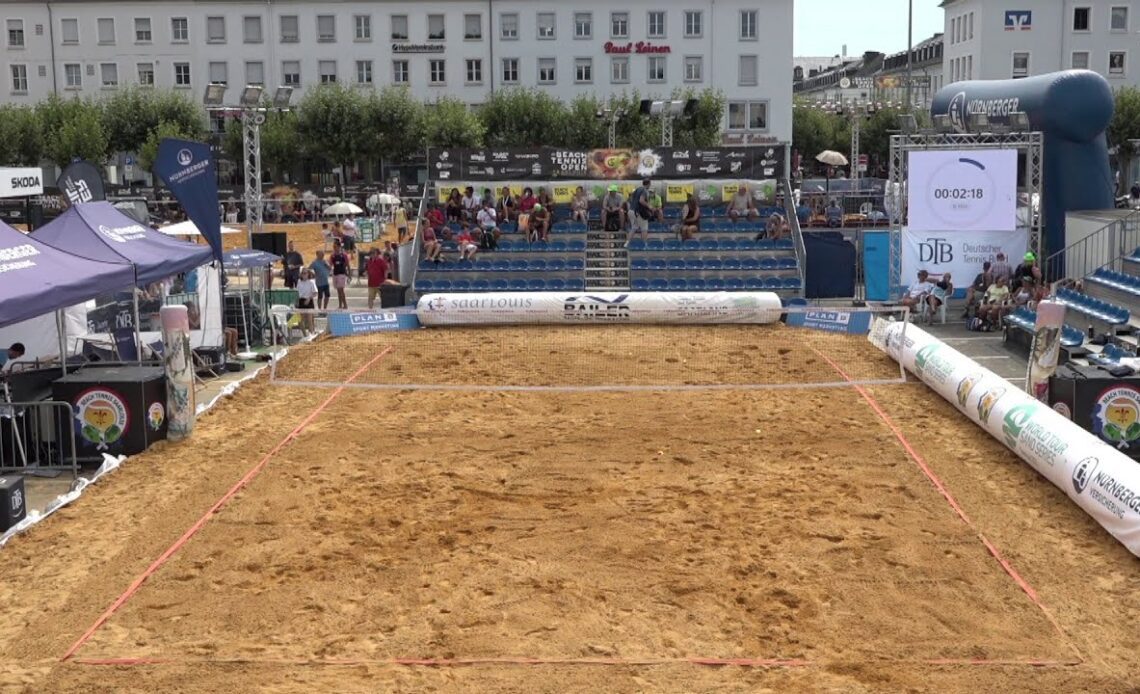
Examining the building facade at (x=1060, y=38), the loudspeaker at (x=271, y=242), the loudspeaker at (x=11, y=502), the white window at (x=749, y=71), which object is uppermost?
the building facade at (x=1060, y=38)

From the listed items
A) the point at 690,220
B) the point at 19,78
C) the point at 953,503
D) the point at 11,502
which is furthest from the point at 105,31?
the point at 953,503

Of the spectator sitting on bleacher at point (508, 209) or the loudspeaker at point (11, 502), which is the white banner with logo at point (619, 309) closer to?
the spectator sitting on bleacher at point (508, 209)

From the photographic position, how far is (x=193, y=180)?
70.4 ft

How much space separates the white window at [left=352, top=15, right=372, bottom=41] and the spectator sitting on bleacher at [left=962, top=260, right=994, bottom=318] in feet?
166

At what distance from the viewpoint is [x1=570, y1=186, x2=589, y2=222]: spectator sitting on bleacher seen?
3319cm

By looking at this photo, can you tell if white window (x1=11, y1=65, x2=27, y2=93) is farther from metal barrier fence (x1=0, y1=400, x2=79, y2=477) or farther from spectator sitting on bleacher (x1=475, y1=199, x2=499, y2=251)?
metal barrier fence (x1=0, y1=400, x2=79, y2=477)

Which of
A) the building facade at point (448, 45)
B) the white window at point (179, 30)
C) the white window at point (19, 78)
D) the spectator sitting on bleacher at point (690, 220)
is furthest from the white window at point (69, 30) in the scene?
the spectator sitting on bleacher at point (690, 220)

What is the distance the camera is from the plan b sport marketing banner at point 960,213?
2786cm

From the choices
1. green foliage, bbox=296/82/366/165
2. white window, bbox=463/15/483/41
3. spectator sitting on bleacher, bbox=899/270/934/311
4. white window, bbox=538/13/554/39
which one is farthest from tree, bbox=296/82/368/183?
spectator sitting on bleacher, bbox=899/270/934/311

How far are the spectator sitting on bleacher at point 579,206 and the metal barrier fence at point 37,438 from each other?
19.6 m

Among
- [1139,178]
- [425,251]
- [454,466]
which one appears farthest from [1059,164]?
[1139,178]

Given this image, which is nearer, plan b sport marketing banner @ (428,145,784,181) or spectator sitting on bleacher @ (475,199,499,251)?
spectator sitting on bleacher @ (475,199,499,251)

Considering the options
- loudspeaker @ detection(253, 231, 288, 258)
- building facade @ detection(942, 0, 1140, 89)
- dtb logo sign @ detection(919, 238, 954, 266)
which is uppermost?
building facade @ detection(942, 0, 1140, 89)

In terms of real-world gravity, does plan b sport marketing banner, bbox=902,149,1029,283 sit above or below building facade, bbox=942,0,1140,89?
below
